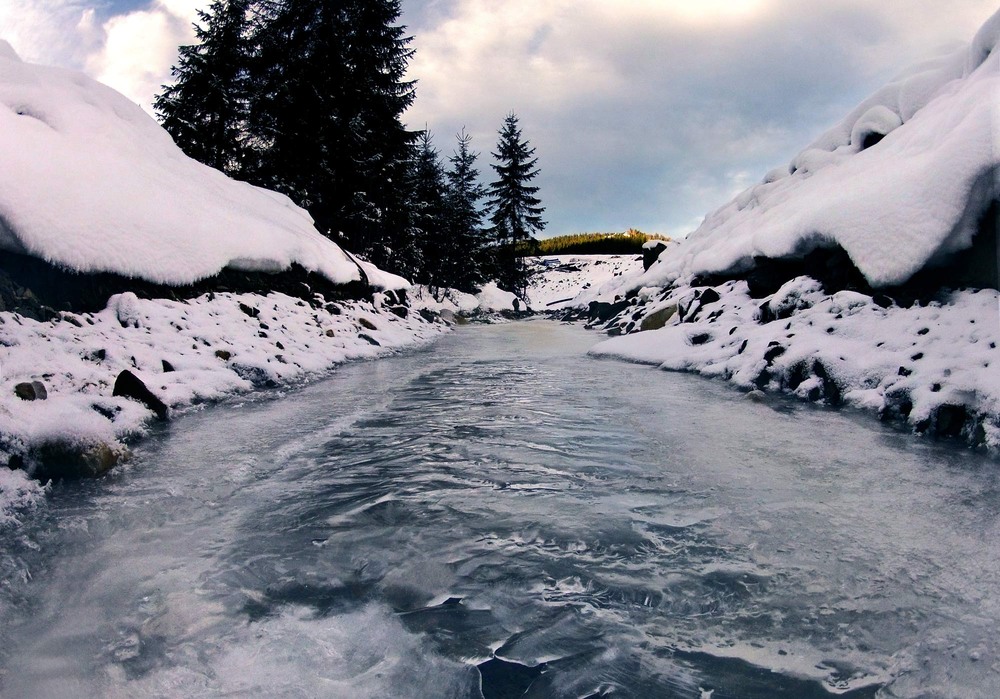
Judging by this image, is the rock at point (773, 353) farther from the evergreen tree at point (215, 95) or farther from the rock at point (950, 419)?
the evergreen tree at point (215, 95)

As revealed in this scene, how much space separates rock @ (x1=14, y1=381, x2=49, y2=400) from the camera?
3.18 meters

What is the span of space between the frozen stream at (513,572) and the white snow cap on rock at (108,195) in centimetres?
257

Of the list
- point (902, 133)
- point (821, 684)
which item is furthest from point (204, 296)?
point (902, 133)

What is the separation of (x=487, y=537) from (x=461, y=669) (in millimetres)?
740

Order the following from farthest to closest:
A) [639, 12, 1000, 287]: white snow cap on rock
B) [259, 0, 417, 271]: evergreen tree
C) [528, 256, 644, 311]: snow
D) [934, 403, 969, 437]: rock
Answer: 1. [528, 256, 644, 311]: snow
2. [259, 0, 417, 271]: evergreen tree
3. [639, 12, 1000, 287]: white snow cap on rock
4. [934, 403, 969, 437]: rock

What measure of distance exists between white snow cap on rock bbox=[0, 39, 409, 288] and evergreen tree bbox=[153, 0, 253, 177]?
13676 mm

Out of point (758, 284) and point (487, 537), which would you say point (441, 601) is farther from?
point (758, 284)

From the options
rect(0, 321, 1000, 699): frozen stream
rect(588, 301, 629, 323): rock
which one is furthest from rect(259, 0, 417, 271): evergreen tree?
rect(0, 321, 1000, 699): frozen stream

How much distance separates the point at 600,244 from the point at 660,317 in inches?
1607

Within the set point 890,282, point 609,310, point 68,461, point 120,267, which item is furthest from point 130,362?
point 609,310

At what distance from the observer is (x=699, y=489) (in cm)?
269

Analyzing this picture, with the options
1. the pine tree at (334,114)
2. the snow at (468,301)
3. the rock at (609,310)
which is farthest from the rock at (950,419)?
the snow at (468,301)

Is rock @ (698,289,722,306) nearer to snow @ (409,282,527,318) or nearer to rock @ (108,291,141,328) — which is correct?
rock @ (108,291,141,328)

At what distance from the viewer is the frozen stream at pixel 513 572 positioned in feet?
4.59
